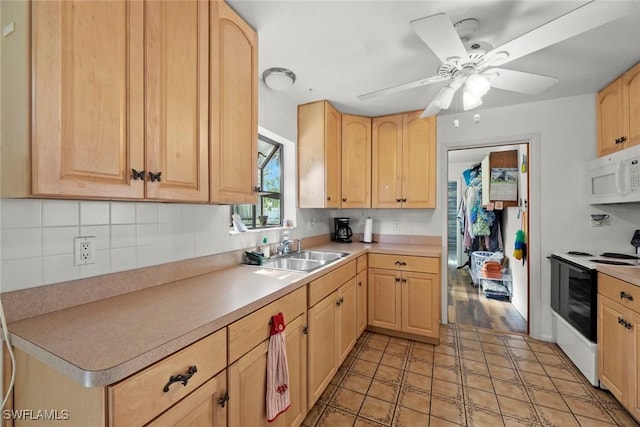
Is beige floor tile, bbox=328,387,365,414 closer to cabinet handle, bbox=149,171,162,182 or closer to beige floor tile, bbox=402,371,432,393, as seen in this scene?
beige floor tile, bbox=402,371,432,393

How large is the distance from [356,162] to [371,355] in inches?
74.7

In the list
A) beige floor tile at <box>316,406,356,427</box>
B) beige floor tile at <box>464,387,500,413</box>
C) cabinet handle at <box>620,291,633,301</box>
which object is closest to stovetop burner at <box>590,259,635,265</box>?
cabinet handle at <box>620,291,633,301</box>

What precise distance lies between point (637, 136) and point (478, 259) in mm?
2630

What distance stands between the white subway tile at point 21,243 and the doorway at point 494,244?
135 inches

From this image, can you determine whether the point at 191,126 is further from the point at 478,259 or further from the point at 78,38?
the point at 478,259

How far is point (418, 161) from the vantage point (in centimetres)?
287

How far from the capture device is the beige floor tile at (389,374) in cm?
202

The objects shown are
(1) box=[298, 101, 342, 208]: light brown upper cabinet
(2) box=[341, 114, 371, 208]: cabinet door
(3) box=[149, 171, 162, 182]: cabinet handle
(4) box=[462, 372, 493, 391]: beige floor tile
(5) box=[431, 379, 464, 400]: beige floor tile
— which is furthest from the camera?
(2) box=[341, 114, 371, 208]: cabinet door

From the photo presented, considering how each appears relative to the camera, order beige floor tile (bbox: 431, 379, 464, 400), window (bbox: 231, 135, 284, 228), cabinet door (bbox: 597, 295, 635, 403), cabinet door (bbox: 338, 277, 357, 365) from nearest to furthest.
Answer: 1. cabinet door (bbox: 597, 295, 635, 403)
2. beige floor tile (bbox: 431, 379, 464, 400)
3. cabinet door (bbox: 338, 277, 357, 365)
4. window (bbox: 231, 135, 284, 228)

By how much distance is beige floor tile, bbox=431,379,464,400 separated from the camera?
6.06ft

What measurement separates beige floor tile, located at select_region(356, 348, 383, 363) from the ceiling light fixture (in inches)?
90.6

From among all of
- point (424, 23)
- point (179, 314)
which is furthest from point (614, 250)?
point (179, 314)

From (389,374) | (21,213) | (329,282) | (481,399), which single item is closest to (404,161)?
(329,282)

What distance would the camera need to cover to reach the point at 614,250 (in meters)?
2.38
